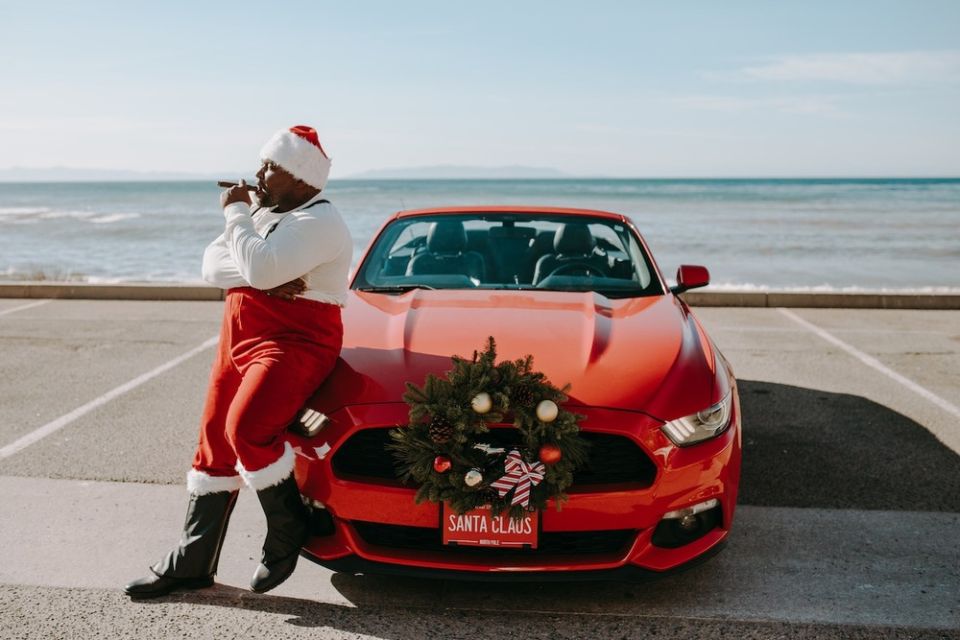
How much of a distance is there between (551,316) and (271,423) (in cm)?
137

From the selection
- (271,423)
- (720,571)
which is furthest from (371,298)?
(720,571)

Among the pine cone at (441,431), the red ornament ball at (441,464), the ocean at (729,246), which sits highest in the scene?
the pine cone at (441,431)

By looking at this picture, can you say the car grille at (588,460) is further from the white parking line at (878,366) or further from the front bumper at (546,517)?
the white parking line at (878,366)

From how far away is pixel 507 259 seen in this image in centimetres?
530

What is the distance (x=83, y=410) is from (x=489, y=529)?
12.3 feet

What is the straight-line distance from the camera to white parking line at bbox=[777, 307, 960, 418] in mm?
5992

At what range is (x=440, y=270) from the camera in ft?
16.2

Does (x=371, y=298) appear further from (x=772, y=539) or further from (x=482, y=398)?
(x=772, y=539)

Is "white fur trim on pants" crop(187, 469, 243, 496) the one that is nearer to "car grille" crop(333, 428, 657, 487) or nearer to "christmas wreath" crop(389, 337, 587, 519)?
"car grille" crop(333, 428, 657, 487)

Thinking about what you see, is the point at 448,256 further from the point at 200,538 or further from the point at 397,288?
the point at 200,538

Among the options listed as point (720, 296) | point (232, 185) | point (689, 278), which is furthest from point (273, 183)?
point (720, 296)

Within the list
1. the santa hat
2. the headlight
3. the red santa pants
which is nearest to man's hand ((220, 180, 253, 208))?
the santa hat

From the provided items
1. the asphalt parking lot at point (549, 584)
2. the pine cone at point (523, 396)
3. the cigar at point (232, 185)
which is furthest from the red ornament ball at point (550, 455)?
the cigar at point (232, 185)

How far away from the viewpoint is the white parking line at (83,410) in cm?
498
